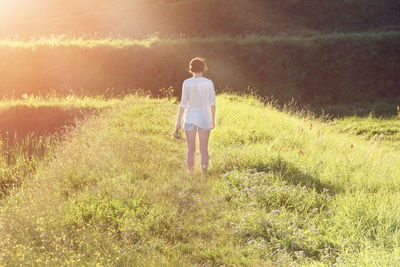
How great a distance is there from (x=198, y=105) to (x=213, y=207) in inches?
85.4

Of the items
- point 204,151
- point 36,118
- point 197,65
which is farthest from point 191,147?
point 36,118

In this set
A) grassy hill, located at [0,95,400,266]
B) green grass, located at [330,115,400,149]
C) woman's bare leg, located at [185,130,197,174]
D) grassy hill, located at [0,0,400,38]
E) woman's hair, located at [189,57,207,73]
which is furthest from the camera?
grassy hill, located at [0,0,400,38]

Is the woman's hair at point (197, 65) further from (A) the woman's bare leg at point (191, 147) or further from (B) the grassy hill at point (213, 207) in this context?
(B) the grassy hill at point (213, 207)

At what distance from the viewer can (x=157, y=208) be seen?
6938mm

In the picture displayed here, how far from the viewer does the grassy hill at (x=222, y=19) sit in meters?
36.4

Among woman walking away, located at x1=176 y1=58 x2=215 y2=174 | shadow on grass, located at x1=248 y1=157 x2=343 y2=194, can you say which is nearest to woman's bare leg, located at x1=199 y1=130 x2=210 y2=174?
woman walking away, located at x1=176 y1=58 x2=215 y2=174

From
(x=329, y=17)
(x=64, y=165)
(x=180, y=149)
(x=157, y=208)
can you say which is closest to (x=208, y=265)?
(x=157, y=208)

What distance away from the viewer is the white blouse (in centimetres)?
856

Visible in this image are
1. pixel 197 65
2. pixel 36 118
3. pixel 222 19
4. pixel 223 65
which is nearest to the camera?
→ pixel 197 65

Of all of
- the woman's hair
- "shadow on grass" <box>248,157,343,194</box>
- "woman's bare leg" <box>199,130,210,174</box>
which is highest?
the woman's hair

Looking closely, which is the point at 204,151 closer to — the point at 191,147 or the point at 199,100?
the point at 191,147

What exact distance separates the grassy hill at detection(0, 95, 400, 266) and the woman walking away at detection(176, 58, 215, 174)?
658 millimetres

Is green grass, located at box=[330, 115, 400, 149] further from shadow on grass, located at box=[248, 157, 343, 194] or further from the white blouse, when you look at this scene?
the white blouse

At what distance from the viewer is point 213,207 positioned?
712cm
